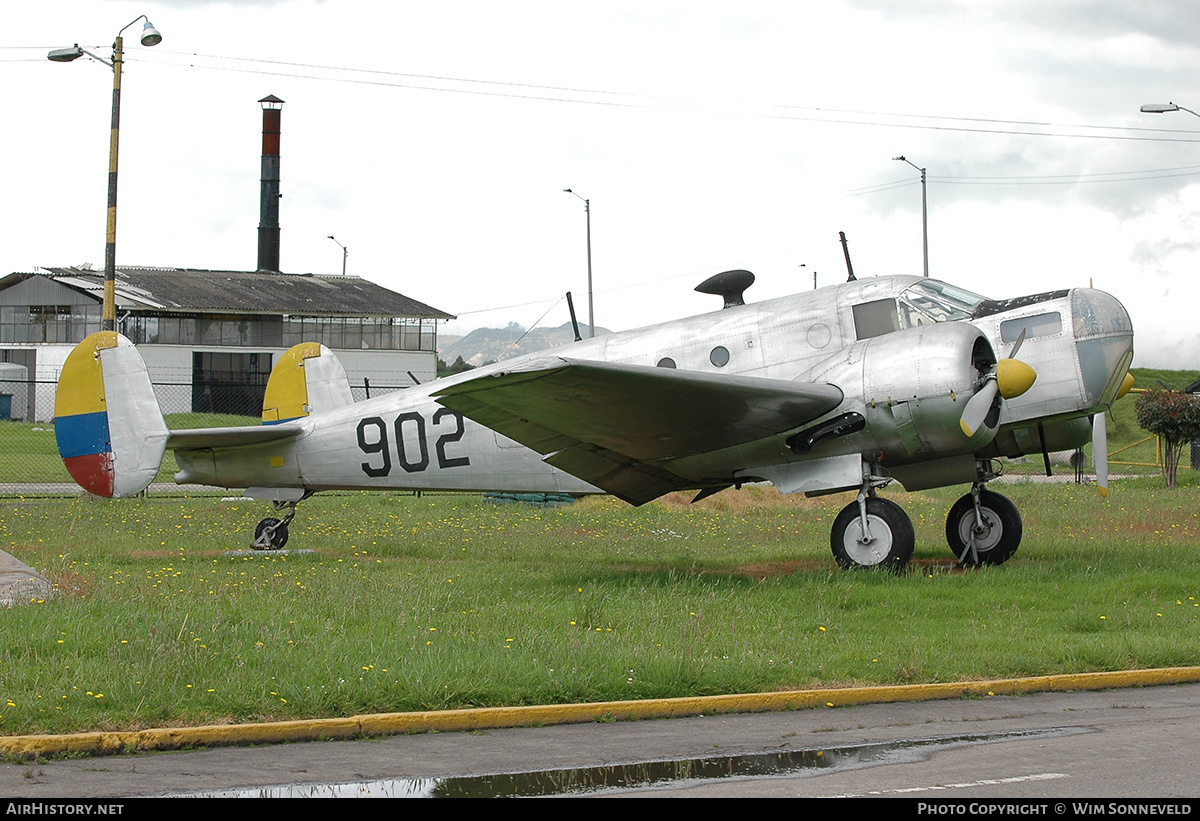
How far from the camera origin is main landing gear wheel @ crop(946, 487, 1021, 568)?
1423 cm

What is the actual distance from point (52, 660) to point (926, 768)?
577cm

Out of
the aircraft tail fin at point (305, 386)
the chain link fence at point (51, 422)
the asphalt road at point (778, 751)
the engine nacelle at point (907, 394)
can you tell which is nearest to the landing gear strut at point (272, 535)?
the aircraft tail fin at point (305, 386)

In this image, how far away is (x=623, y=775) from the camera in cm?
610

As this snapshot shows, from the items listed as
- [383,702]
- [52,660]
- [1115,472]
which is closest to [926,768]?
[383,702]

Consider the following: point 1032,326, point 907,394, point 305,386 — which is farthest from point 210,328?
point 1032,326

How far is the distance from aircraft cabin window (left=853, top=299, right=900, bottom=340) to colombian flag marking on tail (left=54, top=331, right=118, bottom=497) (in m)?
9.84

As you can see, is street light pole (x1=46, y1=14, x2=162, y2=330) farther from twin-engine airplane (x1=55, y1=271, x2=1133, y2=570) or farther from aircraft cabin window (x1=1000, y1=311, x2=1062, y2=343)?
aircraft cabin window (x1=1000, y1=311, x2=1062, y2=343)

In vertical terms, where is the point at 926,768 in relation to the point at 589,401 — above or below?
below

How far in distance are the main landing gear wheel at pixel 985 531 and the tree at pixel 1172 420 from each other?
16885mm

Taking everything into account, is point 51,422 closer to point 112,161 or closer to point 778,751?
point 112,161

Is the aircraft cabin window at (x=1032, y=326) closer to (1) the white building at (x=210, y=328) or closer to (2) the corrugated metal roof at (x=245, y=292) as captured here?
(1) the white building at (x=210, y=328)

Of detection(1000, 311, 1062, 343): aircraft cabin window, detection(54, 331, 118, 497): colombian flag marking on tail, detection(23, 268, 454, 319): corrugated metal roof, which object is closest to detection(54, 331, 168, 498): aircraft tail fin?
detection(54, 331, 118, 497): colombian flag marking on tail

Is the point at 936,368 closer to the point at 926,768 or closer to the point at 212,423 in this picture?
the point at 926,768

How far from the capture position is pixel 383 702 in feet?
24.4
